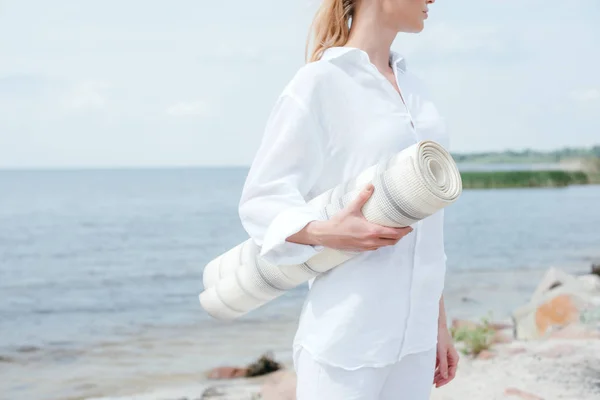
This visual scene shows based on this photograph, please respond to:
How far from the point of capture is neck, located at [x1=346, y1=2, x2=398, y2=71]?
1.48m

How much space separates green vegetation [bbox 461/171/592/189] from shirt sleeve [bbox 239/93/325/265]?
23.4 m

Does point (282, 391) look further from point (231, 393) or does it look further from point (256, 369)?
point (256, 369)

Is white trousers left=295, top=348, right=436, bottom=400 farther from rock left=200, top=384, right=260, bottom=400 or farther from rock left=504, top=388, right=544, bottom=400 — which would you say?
rock left=200, top=384, right=260, bottom=400

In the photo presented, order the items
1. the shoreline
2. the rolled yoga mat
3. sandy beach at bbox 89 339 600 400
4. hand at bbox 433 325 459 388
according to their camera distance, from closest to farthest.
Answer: the rolled yoga mat, hand at bbox 433 325 459 388, sandy beach at bbox 89 339 600 400, the shoreline

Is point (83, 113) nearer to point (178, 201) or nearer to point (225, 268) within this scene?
point (178, 201)

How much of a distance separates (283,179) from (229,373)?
4739mm

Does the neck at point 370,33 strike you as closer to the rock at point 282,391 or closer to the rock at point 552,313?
the rock at point 282,391

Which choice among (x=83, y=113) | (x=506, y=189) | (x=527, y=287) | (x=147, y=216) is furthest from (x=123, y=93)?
(x=527, y=287)

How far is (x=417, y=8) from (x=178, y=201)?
2522 cm

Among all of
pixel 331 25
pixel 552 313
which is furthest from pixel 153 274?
pixel 331 25

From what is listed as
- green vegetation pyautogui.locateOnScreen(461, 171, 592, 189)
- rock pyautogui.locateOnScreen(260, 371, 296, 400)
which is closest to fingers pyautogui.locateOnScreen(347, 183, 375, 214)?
rock pyautogui.locateOnScreen(260, 371, 296, 400)

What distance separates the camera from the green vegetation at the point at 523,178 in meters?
25.3

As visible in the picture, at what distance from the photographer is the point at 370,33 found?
1.49 meters

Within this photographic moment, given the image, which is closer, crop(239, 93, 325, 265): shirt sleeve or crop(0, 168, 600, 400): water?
crop(239, 93, 325, 265): shirt sleeve
